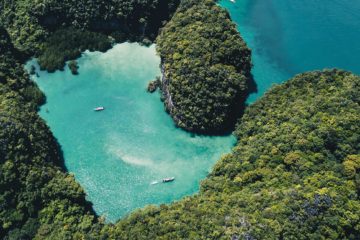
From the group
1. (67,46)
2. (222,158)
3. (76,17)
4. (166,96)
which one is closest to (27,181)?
(222,158)

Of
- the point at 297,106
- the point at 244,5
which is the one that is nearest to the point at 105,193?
the point at 297,106

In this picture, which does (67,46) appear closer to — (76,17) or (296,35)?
(76,17)

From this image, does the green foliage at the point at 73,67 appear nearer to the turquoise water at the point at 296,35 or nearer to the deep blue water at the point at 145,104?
the deep blue water at the point at 145,104

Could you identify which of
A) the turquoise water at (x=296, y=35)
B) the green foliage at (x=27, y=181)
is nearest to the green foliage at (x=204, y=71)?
the turquoise water at (x=296, y=35)

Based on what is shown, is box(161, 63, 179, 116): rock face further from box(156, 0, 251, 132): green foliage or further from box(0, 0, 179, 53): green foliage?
box(0, 0, 179, 53): green foliage

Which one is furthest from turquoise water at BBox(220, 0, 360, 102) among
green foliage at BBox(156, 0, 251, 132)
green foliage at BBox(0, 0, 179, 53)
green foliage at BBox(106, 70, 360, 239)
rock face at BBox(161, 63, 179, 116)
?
green foliage at BBox(0, 0, 179, 53)

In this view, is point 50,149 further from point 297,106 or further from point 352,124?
point 352,124
